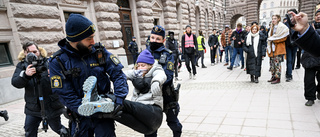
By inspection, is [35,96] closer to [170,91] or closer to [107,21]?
[170,91]

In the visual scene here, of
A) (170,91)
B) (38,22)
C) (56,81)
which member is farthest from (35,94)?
(38,22)

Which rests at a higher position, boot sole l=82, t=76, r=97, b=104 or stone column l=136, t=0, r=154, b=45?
stone column l=136, t=0, r=154, b=45

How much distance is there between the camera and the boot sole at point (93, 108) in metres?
1.41

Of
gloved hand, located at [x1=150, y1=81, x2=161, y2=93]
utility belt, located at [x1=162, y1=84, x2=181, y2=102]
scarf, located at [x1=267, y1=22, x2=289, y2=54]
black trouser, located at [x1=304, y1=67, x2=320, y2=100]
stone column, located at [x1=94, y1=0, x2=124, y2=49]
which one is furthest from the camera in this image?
stone column, located at [x1=94, y1=0, x2=124, y2=49]

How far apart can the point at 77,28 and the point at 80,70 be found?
0.39 metres

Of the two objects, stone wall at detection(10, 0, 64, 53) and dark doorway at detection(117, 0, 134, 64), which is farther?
dark doorway at detection(117, 0, 134, 64)

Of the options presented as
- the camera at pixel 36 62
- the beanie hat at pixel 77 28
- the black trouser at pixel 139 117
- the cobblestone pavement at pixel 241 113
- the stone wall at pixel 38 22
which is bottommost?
the cobblestone pavement at pixel 241 113

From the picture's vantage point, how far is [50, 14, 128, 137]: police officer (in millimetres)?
1637

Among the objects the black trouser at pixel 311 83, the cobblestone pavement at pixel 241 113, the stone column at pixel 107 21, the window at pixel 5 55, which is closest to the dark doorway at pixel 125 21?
the stone column at pixel 107 21

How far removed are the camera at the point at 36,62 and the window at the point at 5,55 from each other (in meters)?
4.70

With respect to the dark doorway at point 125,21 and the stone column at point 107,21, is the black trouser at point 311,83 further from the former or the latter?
the dark doorway at point 125,21

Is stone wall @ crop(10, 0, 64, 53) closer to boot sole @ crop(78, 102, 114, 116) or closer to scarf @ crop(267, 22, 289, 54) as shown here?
boot sole @ crop(78, 102, 114, 116)

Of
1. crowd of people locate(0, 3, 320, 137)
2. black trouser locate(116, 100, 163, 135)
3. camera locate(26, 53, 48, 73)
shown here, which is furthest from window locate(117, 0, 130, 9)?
black trouser locate(116, 100, 163, 135)

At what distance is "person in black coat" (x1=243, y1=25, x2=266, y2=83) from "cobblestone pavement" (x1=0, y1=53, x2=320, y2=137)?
0.48m
